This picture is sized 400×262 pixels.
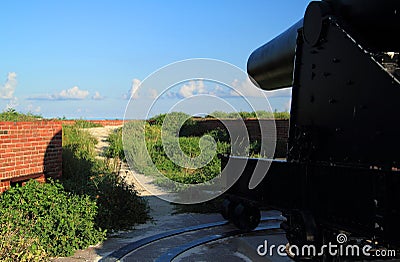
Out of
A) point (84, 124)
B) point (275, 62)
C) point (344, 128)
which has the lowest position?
point (344, 128)

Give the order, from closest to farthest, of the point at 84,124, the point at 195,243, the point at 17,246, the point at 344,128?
the point at 344,128
the point at 17,246
the point at 195,243
the point at 84,124

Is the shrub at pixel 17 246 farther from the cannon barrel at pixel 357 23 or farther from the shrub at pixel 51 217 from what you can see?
the cannon barrel at pixel 357 23

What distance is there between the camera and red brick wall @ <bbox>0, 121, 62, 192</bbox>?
7282 mm

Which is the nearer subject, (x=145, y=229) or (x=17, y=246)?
(x=17, y=246)

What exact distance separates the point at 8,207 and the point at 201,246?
9.01 feet

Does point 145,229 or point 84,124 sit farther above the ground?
point 84,124

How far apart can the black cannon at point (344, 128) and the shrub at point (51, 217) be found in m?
3.05

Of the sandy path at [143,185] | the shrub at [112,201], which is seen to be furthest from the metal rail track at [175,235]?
the sandy path at [143,185]

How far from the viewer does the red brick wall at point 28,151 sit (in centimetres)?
728

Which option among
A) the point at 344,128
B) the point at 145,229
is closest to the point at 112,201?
the point at 145,229

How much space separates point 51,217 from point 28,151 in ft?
6.13

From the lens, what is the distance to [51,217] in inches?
253

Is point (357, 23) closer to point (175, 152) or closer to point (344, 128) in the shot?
point (344, 128)

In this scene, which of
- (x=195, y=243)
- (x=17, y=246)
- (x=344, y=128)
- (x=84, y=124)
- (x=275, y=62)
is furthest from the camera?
(x=84, y=124)
